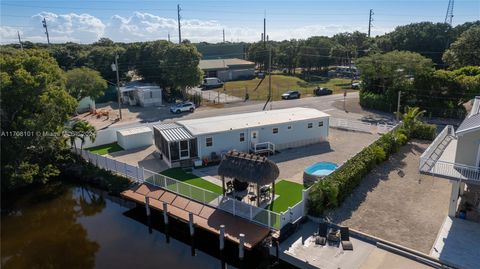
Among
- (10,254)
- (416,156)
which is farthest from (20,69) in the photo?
(416,156)

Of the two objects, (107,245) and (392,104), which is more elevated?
(392,104)

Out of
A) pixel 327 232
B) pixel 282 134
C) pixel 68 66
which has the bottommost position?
pixel 327 232

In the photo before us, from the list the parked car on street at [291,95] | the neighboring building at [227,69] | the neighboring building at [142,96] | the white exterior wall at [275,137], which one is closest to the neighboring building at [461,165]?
the white exterior wall at [275,137]

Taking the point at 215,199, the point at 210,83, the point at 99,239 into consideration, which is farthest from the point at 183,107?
the point at 99,239

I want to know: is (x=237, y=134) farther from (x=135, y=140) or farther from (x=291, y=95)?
(x=291, y=95)

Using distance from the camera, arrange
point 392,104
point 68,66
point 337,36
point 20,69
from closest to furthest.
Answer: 1. point 20,69
2. point 392,104
3. point 68,66
4. point 337,36

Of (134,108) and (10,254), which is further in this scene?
(134,108)

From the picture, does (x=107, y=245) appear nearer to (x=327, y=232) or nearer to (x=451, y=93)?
(x=327, y=232)

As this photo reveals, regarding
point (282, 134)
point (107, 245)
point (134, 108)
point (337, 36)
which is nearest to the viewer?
point (107, 245)
